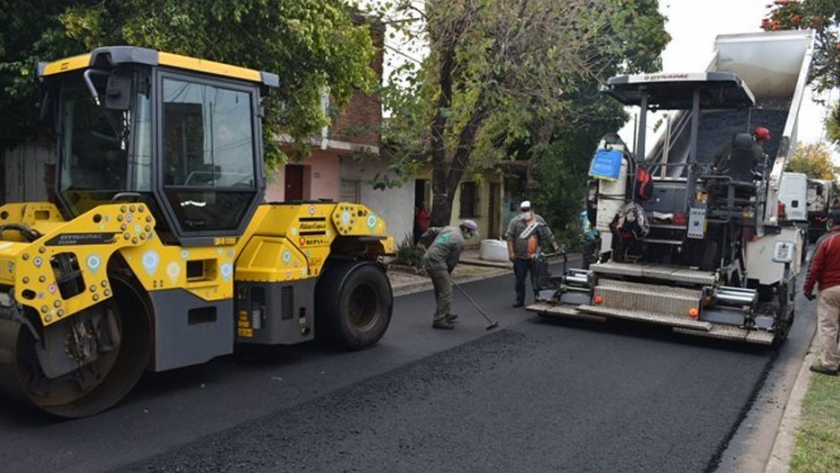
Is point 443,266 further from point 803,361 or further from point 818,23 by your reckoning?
point 818,23

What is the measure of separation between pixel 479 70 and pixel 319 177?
16.5 feet

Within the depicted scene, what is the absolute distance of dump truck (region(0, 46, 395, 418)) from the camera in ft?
15.9

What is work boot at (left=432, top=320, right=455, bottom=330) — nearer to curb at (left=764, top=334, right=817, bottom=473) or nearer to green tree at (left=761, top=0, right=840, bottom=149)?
curb at (left=764, top=334, right=817, bottom=473)

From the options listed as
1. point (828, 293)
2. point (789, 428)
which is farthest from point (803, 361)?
point (789, 428)

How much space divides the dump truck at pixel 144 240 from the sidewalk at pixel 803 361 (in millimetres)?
4149

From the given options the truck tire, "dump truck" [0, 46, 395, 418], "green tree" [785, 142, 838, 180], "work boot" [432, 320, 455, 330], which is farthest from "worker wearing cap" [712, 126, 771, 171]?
"green tree" [785, 142, 838, 180]

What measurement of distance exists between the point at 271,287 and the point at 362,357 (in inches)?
56.0

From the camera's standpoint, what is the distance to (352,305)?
Answer: 7.65 metres

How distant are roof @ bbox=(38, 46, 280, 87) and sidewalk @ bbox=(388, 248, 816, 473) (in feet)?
16.8

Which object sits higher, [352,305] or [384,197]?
[384,197]

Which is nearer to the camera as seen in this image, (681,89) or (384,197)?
(681,89)

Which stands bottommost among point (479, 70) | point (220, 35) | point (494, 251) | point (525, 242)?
point (494, 251)

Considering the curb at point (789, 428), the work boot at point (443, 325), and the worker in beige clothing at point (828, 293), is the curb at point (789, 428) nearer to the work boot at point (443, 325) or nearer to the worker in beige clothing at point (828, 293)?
the worker in beige clothing at point (828, 293)

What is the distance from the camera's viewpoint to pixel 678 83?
29.3 feet
